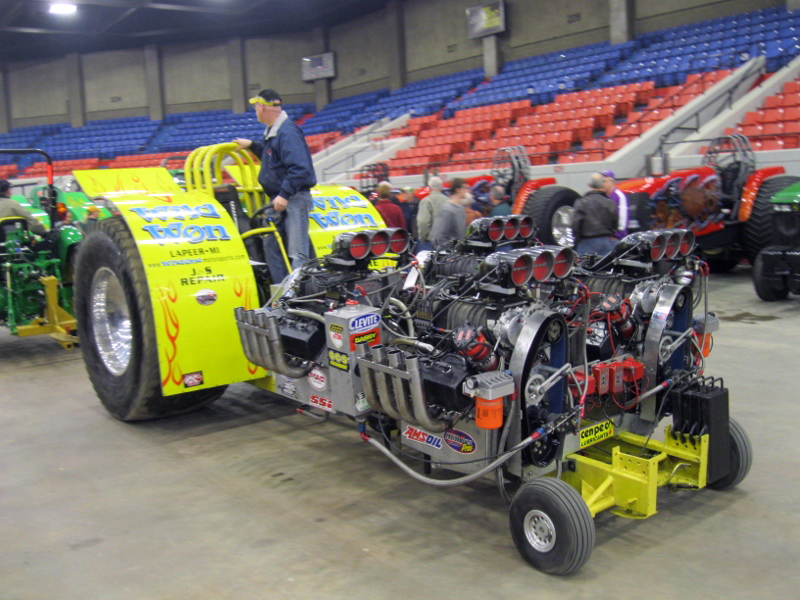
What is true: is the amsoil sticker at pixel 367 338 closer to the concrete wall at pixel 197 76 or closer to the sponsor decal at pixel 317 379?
the sponsor decal at pixel 317 379

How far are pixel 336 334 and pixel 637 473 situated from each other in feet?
4.96

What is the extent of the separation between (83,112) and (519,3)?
19.2 metres

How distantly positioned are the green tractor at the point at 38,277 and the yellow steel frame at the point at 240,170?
2.45 metres

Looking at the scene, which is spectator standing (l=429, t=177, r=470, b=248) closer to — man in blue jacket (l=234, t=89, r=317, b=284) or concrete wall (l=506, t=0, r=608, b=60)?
man in blue jacket (l=234, t=89, r=317, b=284)

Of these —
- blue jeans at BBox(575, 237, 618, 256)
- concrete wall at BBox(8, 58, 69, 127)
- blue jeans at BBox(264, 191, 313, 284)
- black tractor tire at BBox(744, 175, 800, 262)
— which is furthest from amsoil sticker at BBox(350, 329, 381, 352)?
concrete wall at BBox(8, 58, 69, 127)

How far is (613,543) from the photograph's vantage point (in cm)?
308

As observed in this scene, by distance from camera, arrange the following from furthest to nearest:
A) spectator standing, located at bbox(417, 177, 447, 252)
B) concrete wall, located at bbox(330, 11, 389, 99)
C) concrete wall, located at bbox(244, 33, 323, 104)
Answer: concrete wall, located at bbox(244, 33, 323, 104)
concrete wall, located at bbox(330, 11, 389, 99)
spectator standing, located at bbox(417, 177, 447, 252)

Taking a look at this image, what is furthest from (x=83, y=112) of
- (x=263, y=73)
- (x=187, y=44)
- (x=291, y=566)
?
(x=291, y=566)

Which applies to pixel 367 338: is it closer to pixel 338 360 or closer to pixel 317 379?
pixel 338 360

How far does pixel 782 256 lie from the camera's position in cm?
782

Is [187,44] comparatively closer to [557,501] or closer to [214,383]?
[214,383]

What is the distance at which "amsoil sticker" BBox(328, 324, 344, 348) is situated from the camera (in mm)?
3572

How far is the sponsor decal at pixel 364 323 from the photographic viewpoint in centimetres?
352

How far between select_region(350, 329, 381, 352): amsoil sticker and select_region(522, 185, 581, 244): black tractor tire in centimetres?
584
